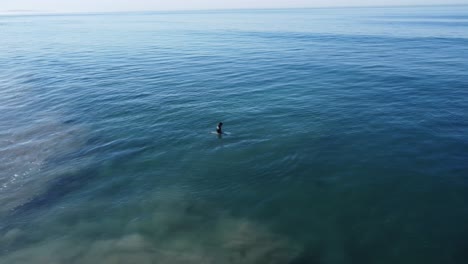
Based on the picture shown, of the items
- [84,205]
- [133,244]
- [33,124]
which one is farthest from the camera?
[33,124]

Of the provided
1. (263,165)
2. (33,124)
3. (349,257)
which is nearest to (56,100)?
(33,124)

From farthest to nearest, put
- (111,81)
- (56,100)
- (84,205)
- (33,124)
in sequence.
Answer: (111,81)
(56,100)
(33,124)
(84,205)

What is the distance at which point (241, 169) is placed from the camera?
77.3 ft

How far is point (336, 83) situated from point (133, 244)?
34.6 m

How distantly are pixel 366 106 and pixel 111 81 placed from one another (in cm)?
3708

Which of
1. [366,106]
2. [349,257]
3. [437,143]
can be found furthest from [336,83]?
[349,257]

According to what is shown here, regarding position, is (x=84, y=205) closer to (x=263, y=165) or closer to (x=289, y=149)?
(x=263, y=165)

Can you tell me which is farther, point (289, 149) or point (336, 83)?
point (336, 83)

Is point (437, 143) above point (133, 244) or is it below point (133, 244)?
above

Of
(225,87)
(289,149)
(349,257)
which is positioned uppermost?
(225,87)

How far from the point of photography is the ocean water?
16.6 metres

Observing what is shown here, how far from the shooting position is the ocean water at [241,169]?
16.6m

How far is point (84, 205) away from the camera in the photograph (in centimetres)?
2023

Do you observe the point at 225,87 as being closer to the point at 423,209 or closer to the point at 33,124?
the point at 33,124
